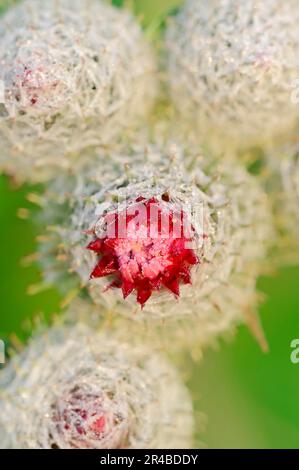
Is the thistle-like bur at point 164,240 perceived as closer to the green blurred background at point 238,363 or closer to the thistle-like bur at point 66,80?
the thistle-like bur at point 66,80

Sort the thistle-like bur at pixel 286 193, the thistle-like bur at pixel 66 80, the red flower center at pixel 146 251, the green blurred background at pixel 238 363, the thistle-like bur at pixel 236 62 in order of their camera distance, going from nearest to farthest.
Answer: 1. the red flower center at pixel 146 251
2. the thistle-like bur at pixel 66 80
3. the thistle-like bur at pixel 236 62
4. the thistle-like bur at pixel 286 193
5. the green blurred background at pixel 238 363

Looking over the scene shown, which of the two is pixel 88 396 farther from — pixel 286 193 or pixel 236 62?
pixel 236 62

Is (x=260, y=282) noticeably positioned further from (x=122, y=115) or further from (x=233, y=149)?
(x=122, y=115)

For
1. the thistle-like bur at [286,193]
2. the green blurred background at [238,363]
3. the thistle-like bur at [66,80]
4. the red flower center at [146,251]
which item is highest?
the thistle-like bur at [66,80]

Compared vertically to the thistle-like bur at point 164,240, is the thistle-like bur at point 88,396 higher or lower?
lower

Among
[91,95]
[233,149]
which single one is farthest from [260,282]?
[91,95]

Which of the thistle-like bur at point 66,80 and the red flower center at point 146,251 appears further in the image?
the thistle-like bur at point 66,80

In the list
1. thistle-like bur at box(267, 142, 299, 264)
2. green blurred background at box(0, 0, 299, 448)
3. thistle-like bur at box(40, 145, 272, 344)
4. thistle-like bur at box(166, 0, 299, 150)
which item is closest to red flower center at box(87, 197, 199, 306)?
thistle-like bur at box(40, 145, 272, 344)

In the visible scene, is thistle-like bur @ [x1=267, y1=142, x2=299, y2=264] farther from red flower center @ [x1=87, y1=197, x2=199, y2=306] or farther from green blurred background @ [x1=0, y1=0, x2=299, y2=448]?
red flower center @ [x1=87, y1=197, x2=199, y2=306]

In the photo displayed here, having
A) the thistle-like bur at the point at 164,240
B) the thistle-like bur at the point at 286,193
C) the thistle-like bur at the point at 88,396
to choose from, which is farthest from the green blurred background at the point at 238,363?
the thistle-like bur at the point at 88,396

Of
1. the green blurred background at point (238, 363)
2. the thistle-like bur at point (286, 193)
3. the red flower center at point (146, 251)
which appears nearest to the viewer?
the red flower center at point (146, 251)
